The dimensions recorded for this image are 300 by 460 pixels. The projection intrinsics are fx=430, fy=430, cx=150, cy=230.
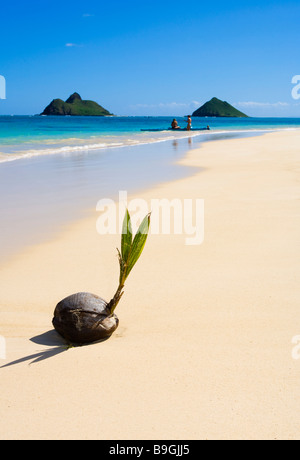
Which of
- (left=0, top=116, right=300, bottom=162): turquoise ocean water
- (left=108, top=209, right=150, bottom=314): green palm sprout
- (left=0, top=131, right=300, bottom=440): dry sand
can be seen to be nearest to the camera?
(left=0, top=131, right=300, bottom=440): dry sand

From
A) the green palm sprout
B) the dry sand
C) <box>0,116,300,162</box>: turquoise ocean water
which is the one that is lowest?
the dry sand

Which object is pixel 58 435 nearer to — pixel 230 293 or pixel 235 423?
pixel 235 423

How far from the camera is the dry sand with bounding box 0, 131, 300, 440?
2.09 m

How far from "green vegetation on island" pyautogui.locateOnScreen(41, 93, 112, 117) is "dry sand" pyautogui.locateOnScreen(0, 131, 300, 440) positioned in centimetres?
17062

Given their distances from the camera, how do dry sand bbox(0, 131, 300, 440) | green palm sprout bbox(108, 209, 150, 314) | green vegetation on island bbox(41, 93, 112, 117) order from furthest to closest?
green vegetation on island bbox(41, 93, 112, 117)
green palm sprout bbox(108, 209, 150, 314)
dry sand bbox(0, 131, 300, 440)

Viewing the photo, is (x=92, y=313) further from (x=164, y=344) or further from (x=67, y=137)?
(x=67, y=137)

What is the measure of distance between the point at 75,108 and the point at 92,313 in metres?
176

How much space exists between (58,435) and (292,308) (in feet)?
6.41

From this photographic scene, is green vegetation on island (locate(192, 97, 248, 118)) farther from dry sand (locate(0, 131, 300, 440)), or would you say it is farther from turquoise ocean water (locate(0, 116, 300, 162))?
dry sand (locate(0, 131, 300, 440))

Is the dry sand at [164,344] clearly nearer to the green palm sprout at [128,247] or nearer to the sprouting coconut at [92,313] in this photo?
the sprouting coconut at [92,313]

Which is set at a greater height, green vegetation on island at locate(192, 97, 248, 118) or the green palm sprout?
green vegetation on island at locate(192, 97, 248, 118)

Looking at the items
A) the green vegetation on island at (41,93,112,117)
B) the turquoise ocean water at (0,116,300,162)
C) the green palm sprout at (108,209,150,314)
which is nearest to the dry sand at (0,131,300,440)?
the green palm sprout at (108,209,150,314)

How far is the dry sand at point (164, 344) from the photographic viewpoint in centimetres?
209

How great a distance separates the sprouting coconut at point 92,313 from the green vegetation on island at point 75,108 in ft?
564
